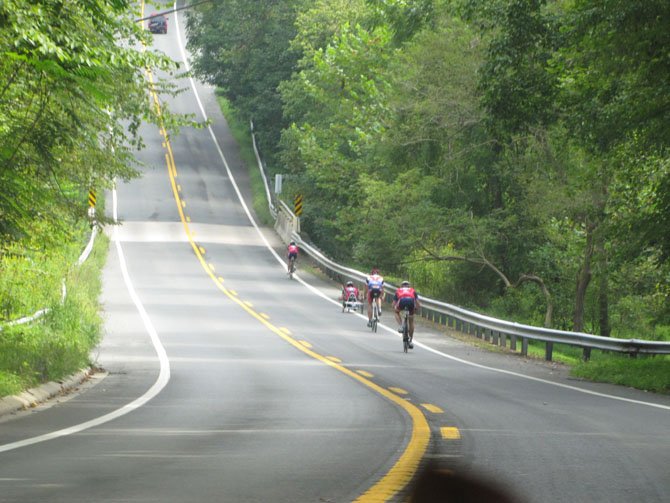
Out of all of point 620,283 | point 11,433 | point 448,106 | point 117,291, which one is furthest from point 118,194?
point 11,433

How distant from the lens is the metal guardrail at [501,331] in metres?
22.5

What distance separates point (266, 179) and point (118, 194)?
28.7ft

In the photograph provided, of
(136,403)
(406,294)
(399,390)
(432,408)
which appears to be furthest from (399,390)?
(406,294)

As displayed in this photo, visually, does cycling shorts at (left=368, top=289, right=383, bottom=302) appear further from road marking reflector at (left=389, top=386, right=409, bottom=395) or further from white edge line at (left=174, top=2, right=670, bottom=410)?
road marking reflector at (left=389, top=386, right=409, bottom=395)

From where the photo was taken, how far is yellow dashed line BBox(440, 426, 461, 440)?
12.1m

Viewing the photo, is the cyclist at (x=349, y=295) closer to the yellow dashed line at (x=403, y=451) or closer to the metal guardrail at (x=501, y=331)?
the metal guardrail at (x=501, y=331)

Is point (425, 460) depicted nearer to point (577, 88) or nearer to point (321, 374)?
point (321, 374)

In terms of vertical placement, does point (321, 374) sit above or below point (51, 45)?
below

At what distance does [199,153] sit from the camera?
82.9 m

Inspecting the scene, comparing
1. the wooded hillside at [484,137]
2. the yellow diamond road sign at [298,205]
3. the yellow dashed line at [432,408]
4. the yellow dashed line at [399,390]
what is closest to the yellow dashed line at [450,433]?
the yellow dashed line at [432,408]

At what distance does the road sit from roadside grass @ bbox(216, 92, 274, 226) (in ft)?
99.7

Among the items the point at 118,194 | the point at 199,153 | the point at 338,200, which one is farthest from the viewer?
the point at 199,153

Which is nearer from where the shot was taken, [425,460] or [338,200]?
[425,460]

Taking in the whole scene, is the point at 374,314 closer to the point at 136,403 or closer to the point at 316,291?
the point at 316,291
